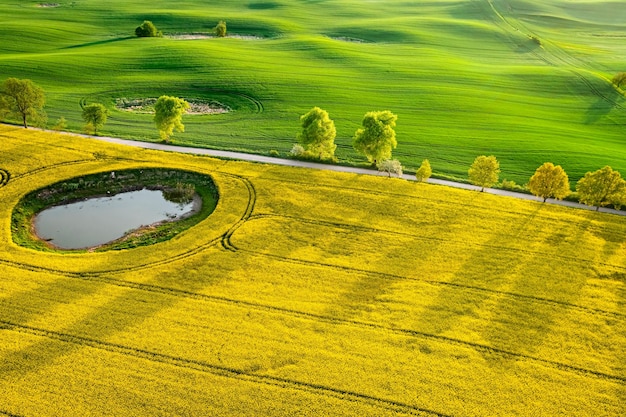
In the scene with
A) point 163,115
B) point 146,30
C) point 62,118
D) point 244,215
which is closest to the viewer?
point 244,215

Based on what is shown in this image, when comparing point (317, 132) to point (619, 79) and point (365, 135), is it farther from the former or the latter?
point (619, 79)

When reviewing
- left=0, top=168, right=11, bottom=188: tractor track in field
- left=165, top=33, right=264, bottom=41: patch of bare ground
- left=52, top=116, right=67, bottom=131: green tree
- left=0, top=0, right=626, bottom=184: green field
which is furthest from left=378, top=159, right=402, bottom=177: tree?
left=165, top=33, right=264, bottom=41: patch of bare ground

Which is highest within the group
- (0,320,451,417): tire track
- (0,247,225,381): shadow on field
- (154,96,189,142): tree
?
(154,96,189,142): tree

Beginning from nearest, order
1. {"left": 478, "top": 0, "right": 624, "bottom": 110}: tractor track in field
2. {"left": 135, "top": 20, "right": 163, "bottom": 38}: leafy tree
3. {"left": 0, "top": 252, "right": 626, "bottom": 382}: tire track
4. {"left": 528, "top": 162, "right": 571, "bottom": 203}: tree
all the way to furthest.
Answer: {"left": 0, "top": 252, "right": 626, "bottom": 382}: tire track, {"left": 528, "top": 162, "right": 571, "bottom": 203}: tree, {"left": 478, "top": 0, "right": 624, "bottom": 110}: tractor track in field, {"left": 135, "top": 20, "right": 163, "bottom": 38}: leafy tree

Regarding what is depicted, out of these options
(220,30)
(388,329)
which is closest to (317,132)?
(388,329)

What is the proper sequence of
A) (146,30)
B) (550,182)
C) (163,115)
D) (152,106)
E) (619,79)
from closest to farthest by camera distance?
1. (550,182)
2. (163,115)
3. (152,106)
4. (619,79)
5. (146,30)

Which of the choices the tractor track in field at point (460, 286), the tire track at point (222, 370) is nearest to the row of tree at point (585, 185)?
the tractor track in field at point (460, 286)

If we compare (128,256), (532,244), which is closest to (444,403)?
(532,244)

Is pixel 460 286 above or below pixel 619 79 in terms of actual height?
below

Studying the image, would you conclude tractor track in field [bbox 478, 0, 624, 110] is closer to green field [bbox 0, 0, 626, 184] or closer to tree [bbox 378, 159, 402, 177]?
green field [bbox 0, 0, 626, 184]
